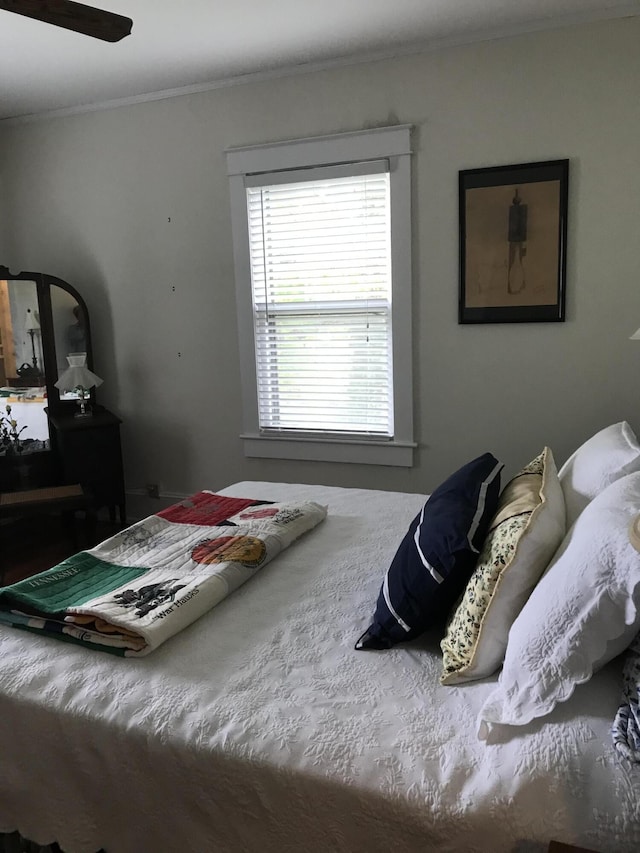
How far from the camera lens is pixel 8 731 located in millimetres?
1424

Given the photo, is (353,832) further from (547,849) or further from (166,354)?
(166,354)

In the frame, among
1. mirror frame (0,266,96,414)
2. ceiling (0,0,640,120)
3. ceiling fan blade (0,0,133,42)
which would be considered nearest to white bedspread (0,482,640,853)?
ceiling fan blade (0,0,133,42)

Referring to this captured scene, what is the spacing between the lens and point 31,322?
3.94 m

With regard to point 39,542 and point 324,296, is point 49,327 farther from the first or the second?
point 324,296

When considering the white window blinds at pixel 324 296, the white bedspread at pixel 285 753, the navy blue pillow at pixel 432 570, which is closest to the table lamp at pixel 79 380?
the white window blinds at pixel 324 296

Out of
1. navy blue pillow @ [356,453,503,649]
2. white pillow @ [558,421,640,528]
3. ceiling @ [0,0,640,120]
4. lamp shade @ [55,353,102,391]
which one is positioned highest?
ceiling @ [0,0,640,120]

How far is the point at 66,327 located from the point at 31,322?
0.67ft

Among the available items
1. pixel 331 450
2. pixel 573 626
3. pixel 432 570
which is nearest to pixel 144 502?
pixel 331 450

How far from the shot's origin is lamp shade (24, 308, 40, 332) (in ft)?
12.9

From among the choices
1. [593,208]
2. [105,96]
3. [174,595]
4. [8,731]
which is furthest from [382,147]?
[8,731]

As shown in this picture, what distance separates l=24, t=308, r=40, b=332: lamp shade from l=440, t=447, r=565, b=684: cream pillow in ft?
10.8

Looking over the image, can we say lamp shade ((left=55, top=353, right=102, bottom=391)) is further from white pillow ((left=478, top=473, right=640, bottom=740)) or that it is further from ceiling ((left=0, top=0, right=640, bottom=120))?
white pillow ((left=478, top=473, right=640, bottom=740))

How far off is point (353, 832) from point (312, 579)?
824 mm

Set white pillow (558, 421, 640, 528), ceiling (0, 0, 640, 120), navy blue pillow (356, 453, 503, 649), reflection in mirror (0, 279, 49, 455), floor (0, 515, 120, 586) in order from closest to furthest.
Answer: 1. navy blue pillow (356, 453, 503, 649)
2. white pillow (558, 421, 640, 528)
3. ceiling (0, 0, 640, 120)
4. floor (0, 515, 120, 586)
5. reflection in mirror (0, 279, 49, 455)
